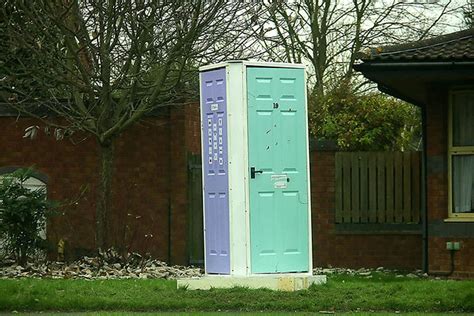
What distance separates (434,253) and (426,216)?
695 millimetres

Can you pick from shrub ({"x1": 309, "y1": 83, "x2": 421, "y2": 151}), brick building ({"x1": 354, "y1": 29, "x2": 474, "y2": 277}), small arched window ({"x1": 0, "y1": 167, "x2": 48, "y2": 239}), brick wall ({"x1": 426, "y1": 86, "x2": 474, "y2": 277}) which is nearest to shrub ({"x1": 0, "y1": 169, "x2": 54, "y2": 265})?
small arched window ({"x1": 0, "y1": 167, "x2": 48, "y2": 239})

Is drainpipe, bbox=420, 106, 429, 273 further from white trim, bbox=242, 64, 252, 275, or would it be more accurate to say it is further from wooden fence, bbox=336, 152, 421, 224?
white trim, bbox=242, 64, 252, 275

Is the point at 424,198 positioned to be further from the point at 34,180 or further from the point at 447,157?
the point at 34,180

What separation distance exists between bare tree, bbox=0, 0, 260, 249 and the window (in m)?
3.55

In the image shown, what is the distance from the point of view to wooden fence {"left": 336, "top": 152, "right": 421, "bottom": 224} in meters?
20.1

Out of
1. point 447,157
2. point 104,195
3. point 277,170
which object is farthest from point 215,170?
point 447,157

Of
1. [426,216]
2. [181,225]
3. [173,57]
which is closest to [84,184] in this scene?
[181,225]

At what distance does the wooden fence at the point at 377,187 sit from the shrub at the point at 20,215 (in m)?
5.14

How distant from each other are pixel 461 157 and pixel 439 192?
64cm

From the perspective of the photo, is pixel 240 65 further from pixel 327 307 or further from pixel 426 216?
pixel 426 216

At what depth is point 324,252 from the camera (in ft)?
66.7

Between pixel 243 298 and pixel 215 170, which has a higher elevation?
pixel 215 170

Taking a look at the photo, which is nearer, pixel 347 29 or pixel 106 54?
pixel 106 54

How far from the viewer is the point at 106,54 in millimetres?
17969
